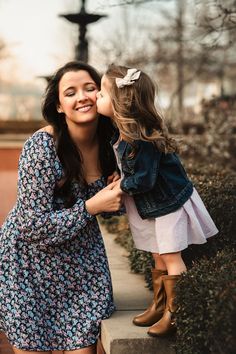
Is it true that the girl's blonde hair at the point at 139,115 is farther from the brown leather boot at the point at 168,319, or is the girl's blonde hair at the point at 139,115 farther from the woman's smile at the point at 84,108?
the brown leather boot at the point at 168,319

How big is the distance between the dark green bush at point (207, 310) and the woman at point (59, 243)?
2.03 ft

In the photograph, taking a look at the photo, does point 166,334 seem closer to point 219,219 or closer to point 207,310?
point 207,310

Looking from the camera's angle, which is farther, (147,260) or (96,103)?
(147,260)

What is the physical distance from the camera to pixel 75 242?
374 cm

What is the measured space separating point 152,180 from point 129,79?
55 cm

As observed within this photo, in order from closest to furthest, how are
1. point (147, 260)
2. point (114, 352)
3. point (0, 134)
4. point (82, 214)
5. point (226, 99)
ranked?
1. point (114, 352)
2. point (82, 214)
3. point (147, 260)
4. point (226, 99)
5. point (0, 134)

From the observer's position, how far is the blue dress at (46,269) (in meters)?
3.61

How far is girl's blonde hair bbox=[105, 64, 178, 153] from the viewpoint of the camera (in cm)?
341

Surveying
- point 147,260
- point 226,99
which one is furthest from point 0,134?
point 147,260

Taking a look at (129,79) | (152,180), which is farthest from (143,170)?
(129,79)

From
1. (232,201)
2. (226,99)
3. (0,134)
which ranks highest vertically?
(232,201)

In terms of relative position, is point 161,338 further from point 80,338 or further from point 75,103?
point 75,103

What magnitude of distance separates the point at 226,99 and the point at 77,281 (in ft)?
37.4

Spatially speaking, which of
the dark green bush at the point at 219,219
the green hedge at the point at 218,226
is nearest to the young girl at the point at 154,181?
the green hedge at the point at 218,226
